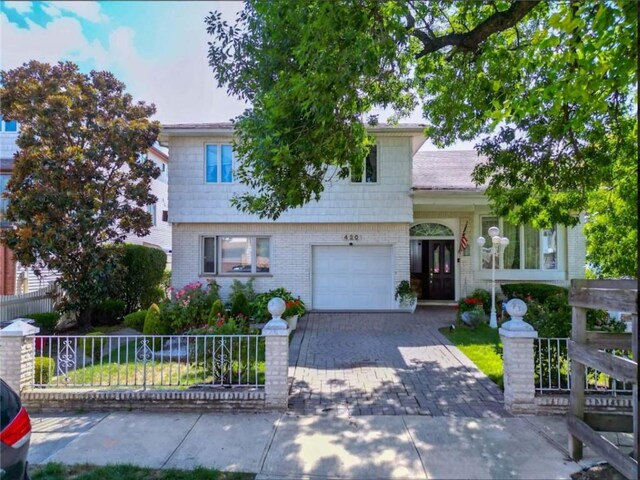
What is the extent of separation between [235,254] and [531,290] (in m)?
9.56

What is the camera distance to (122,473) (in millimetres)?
3594

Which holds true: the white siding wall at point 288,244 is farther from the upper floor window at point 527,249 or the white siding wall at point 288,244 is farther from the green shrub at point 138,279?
the upper floor window at point 527,249

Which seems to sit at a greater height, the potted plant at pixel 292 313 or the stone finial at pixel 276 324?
the stone finial at pixel 276 324

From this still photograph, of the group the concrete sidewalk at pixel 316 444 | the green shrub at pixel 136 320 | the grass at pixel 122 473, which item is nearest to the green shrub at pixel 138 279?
the green shrub at pixel 136 320

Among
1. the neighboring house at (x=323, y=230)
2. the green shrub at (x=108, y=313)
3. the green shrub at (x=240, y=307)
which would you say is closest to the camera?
the green shrub at (x=240, y=307)

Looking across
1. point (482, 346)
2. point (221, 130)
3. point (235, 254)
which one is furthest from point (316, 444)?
point (221, 130)

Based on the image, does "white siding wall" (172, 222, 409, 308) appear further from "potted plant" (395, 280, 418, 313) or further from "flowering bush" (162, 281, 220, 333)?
"flowering bush" (162, 281, 220, 333)

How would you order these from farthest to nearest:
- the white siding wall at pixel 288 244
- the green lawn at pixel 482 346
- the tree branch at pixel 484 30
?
the white siding wall at pixel 288 244
the green lawn at pixel 482 346
the tree branch at pixel 484 30

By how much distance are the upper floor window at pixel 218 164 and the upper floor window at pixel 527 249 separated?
9.18 m

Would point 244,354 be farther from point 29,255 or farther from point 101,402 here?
point 29,255

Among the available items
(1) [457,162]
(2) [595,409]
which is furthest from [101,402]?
(1) [457,162]

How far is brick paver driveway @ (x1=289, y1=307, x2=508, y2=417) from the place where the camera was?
515cm

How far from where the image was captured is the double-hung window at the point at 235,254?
12812 mm

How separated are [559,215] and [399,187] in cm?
486
